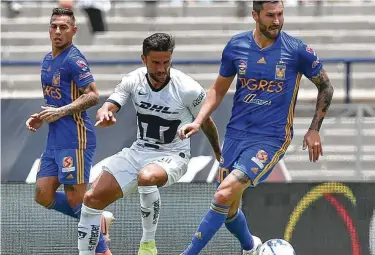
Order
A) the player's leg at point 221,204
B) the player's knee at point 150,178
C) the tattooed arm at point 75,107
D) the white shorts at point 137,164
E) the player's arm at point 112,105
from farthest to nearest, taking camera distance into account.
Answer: the tattooed arm at point 75,107, the white shorts at point 137,164, the player's knee at point 150,178, the player's arm at point 112,105, the player's leg at point 221,204

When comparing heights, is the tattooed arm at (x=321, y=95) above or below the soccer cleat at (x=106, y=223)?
above

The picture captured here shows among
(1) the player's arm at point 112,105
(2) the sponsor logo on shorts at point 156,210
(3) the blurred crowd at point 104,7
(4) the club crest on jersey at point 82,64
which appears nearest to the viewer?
(1) the player's arm at point 112,105

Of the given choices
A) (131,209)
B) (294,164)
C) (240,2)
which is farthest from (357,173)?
(240,2)

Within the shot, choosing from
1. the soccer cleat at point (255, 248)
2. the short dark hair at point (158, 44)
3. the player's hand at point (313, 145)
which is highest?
the short dark hair at point (158, 44)

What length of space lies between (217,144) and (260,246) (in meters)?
0.90

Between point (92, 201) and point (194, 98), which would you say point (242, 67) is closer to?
point (194, 98)

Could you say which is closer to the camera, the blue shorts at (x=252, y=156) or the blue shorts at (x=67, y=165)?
the blue shorts at (x=252, y=156)

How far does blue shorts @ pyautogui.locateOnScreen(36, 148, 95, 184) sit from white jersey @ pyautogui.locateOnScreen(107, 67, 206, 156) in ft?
1.87

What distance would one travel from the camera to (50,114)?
741cm

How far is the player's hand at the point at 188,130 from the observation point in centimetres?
675

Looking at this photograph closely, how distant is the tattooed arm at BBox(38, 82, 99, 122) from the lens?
7418 millimetres

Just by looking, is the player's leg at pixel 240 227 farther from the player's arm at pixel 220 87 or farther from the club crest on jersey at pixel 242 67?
the club crest on jersey at pixel 242 67

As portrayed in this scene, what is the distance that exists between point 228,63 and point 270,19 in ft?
1.68

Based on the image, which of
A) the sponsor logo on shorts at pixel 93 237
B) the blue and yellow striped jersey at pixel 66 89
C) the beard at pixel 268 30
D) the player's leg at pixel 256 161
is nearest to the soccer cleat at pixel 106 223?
the sponsor logo on shorts at pixel 93 237
